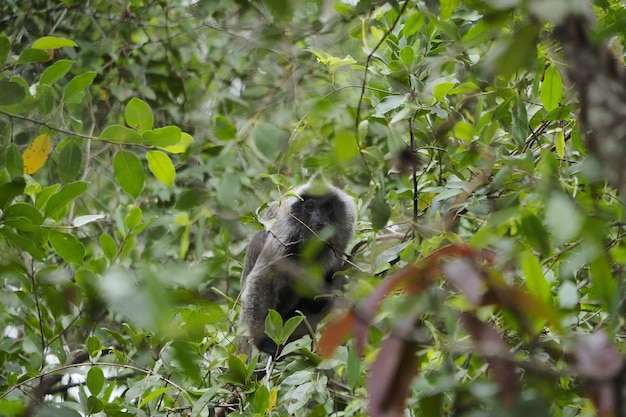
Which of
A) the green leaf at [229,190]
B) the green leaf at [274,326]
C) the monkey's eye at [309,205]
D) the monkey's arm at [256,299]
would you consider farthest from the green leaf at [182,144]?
the monkey's eye at [309,205]

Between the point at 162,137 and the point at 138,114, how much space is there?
0.12m

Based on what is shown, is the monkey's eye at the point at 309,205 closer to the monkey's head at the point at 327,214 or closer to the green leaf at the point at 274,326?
the monkey's head at the point at 327,214

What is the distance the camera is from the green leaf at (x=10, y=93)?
268 centimetres

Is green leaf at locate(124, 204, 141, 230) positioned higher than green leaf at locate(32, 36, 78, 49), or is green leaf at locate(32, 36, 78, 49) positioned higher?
green leaf at locate(32, 36, 78, 49)

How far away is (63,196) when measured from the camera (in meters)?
2.74

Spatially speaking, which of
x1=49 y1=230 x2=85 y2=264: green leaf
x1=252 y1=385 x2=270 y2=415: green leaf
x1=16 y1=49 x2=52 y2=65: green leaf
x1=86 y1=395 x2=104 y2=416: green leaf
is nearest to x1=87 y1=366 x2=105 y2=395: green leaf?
x1=86 y1=395 x2=104 y2=416: green leaf

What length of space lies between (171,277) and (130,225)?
2.31 metres

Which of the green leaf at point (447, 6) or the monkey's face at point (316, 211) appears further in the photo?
the monkey's face at point (316, 211)

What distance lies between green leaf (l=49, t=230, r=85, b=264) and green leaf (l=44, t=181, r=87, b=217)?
0.12 m

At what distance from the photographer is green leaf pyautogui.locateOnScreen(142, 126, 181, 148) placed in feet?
8.63

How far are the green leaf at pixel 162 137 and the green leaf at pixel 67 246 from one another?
570 millimetres

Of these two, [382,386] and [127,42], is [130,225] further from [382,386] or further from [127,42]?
[127,42]

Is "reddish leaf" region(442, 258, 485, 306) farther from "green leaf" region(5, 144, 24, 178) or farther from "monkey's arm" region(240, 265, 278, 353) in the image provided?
"monkey's arm" region(240, 265, 278, 353)

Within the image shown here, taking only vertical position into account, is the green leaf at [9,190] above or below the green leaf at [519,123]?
below
